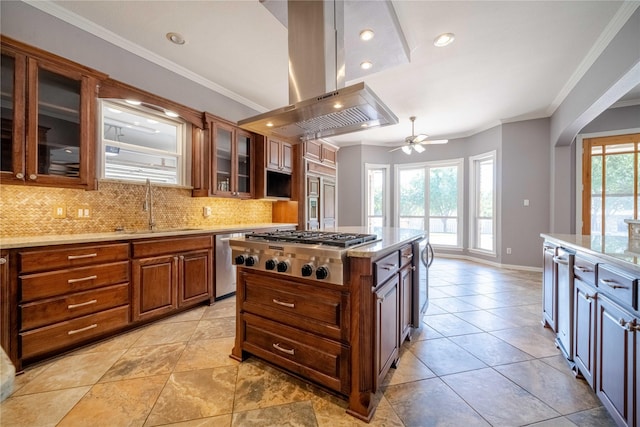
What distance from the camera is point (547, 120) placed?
462cm

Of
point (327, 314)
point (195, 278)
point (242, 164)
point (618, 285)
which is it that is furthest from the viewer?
point (242, 164)

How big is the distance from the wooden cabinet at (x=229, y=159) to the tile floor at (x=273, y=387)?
1799 millimetres

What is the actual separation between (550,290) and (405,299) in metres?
1.34

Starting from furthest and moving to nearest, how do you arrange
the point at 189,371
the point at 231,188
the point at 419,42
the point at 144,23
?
1. the point at 231,188
2. the point at 419,42
3. the point at 144,23
4. the point at 189,371

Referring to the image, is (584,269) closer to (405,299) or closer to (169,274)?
(405,299)

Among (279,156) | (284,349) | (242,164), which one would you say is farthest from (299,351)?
(279,156)

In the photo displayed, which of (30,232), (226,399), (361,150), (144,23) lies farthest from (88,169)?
(361,150)

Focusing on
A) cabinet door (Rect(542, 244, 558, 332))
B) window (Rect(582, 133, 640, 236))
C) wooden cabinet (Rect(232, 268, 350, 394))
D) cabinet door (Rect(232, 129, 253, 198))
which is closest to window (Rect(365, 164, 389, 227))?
cabinet door (Rect(232, 129, 253, 198))

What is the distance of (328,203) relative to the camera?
534 centimetres

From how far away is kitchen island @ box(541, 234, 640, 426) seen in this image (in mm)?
1230

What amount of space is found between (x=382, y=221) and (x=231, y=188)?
4078 millimetres

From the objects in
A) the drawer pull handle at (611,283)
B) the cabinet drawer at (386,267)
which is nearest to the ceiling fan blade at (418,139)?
the cabinet drawer at (386,267)

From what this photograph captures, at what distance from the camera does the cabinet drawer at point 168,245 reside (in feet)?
8.07

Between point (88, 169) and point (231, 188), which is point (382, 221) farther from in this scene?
point (88, 169)
